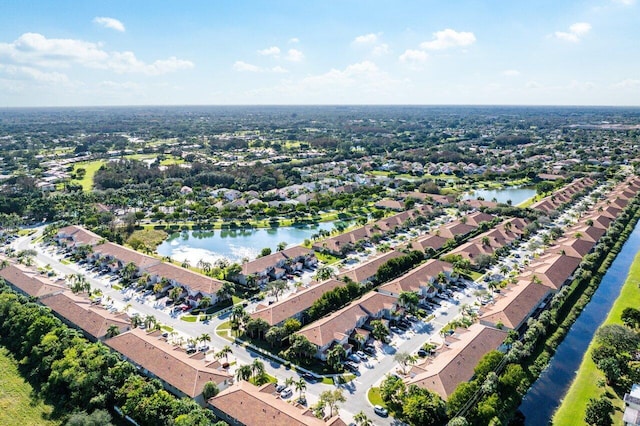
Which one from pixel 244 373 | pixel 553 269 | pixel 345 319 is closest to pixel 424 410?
pixel 345 319

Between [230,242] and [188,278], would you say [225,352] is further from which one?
[230,242]

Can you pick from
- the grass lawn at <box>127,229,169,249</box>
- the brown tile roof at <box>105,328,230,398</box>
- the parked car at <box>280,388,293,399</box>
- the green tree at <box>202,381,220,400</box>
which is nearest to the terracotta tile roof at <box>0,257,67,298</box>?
the brown tile roof at <box>105,328,230,398</box>

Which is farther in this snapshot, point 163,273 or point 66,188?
point 66,188

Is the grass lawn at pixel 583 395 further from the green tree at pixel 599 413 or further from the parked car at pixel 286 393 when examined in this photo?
the parked car at pixel 286 393

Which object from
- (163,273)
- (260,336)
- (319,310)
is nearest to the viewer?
(260,336)

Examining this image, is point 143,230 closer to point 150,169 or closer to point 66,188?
point 66,188

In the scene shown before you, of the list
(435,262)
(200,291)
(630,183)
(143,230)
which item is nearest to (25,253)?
(143,230)

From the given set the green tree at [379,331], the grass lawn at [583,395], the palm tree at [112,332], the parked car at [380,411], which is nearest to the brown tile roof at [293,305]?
the green tree at [379,331]

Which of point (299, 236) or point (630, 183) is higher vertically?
point (630, 183)
